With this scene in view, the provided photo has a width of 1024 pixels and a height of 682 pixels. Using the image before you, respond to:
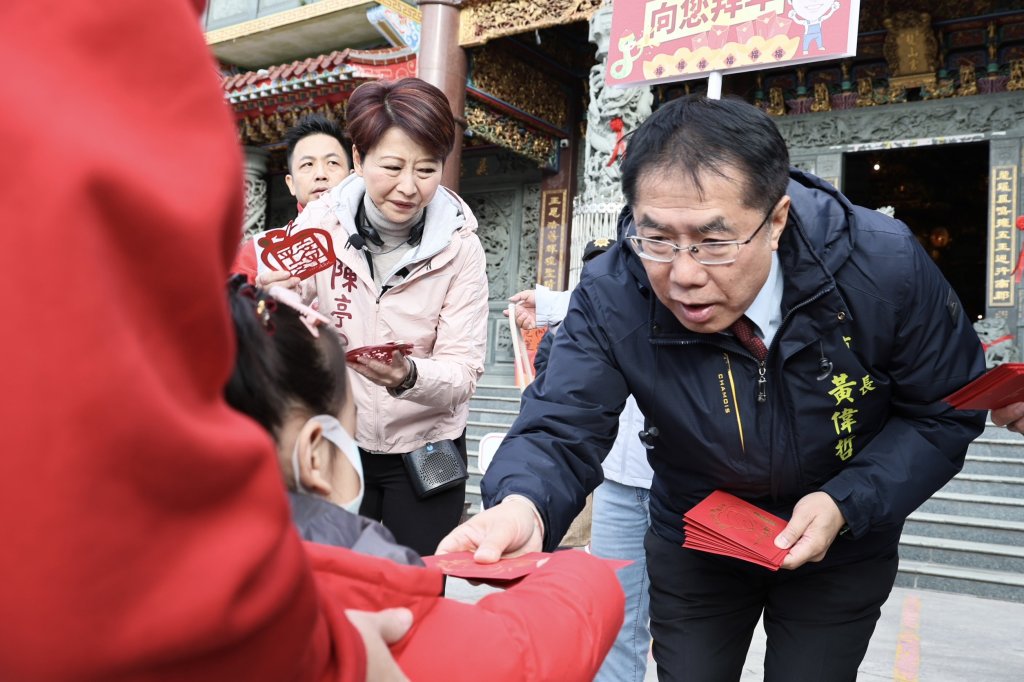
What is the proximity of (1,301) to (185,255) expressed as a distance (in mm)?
108

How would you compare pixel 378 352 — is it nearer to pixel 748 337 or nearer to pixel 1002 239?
pixel 748 337

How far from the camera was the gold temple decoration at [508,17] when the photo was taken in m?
7.88

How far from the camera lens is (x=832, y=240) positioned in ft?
6.04

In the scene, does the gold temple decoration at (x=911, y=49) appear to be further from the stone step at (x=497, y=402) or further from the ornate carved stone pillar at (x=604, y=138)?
the stone step at (x=497, y=402)

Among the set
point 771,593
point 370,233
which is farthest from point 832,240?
point 370,233

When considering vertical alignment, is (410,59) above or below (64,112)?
above

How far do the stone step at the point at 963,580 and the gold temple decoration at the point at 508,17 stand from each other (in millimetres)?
5233

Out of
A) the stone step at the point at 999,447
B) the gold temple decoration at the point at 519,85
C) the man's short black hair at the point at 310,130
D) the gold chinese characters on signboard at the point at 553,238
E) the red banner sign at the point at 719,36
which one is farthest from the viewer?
the gold chinese characters on signboard at the point at 553,238

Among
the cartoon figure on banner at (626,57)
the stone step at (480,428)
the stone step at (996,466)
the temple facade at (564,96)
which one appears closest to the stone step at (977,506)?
the stone step at (996,466)

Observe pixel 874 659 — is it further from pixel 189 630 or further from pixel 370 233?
pixel 189 630

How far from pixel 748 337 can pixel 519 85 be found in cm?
788

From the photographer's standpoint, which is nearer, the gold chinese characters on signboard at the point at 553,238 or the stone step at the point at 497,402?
the stone step at the point at 497,402

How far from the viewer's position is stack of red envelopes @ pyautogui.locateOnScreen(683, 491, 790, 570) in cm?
166

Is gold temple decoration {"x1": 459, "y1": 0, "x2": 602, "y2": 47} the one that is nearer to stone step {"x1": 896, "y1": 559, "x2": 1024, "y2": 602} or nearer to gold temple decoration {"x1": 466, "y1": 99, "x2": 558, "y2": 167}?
gold temple decoration {"x1": 466, "y1": 99, "x2": 558, "y2": 167}
